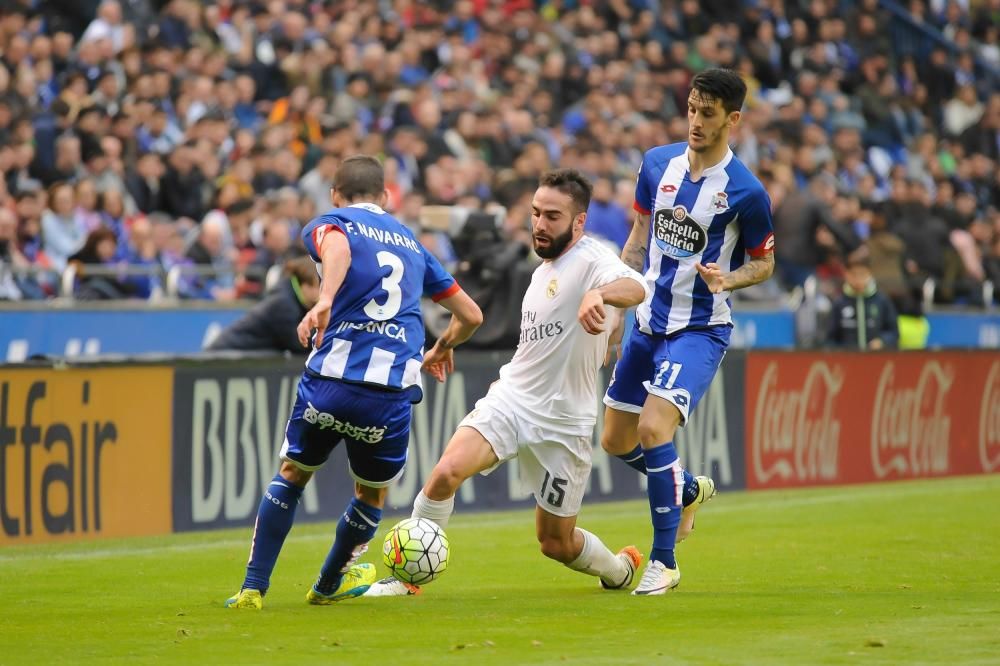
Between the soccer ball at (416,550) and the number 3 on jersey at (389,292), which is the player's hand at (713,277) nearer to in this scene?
the number 3 on jersey at (389,292)

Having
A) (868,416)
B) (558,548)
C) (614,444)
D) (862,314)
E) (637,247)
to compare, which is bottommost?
(868,416)

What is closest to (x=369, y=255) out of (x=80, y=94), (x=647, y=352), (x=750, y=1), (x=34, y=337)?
(x=647, y=352)

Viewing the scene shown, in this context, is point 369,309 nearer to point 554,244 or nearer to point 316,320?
point 316,320

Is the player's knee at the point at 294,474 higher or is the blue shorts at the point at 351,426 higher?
the blue shorts at the point at 351,426

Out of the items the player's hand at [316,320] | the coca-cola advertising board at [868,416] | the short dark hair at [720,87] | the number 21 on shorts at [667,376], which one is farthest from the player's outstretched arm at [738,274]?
the coca-cola advertising board at [868,416]

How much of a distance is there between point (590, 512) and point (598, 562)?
569 centimetres

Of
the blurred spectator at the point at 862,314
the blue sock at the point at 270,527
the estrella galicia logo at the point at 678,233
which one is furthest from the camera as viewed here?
the blurred spectator at the point at 862,314

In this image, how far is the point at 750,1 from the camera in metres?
30.4

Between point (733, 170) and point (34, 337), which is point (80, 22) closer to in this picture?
point (34, 337)

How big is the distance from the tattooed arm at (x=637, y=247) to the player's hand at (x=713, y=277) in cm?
57

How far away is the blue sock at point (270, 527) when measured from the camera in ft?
26.6

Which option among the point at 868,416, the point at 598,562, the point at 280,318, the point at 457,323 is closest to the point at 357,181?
the point at 457,323

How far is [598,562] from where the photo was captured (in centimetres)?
889

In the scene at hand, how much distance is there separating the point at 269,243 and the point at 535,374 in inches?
345
